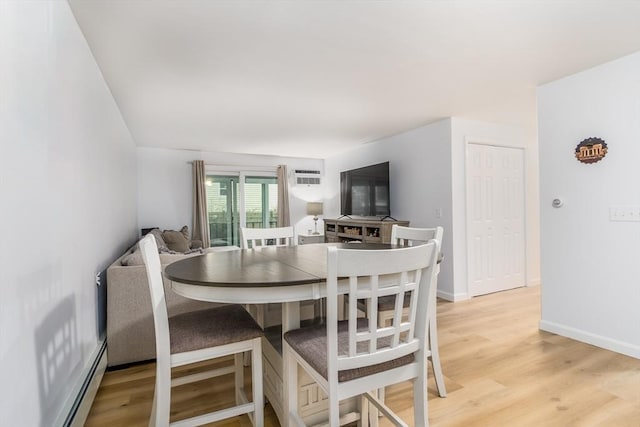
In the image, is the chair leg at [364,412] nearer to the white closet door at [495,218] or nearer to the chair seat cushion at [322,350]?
the chair seat cushion at [322,350]

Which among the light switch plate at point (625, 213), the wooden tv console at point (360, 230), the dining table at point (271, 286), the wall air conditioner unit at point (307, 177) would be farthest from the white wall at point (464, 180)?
the wall air conditioner unit at point (307, 177)

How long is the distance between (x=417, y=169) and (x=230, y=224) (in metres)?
3.70

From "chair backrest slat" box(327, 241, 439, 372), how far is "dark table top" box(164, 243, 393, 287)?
0.23 meters

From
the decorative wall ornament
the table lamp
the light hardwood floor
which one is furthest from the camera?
the table lamp

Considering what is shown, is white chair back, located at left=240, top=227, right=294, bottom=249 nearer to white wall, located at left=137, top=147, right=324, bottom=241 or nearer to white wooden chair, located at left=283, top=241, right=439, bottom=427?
white wooden chair, located at left=283, top=241, right=439, bottom=427

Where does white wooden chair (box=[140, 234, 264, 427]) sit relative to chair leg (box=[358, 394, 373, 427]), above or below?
above

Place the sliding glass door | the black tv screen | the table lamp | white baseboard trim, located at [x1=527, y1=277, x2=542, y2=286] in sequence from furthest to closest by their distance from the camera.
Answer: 1. the table lamp
2. the sliding glass door
3. the black tv screen
4. white baseboard trim, located at [x1=527, y1=277, x2=542, y2=286]

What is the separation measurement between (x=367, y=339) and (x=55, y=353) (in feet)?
4.66

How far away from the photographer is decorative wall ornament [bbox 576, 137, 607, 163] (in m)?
2.52

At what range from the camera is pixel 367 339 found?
1.12 m

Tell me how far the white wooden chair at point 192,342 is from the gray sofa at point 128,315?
0.82 meters

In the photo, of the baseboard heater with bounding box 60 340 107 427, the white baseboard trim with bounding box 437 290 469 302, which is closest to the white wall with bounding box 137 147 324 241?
the white baseboard trim with bounding box 437 290 469 302

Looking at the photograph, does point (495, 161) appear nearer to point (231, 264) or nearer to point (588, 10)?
point (588, 10)

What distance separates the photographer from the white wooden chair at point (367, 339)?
104 cm
